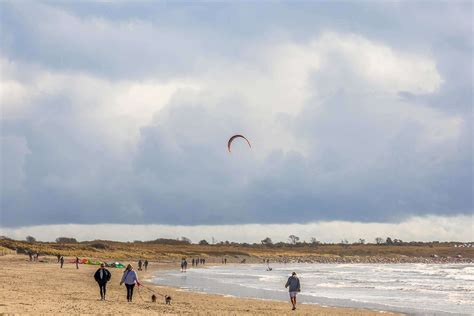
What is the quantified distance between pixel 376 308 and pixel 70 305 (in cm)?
1441

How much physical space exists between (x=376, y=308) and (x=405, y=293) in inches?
450

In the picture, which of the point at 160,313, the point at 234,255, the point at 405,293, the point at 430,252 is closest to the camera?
the point at 160,313

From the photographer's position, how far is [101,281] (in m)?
25.6

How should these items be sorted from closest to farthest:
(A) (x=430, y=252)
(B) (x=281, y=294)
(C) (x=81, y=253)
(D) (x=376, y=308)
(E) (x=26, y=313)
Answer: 1. (E) (x=26, y=313)
2. (D) (x=376, y=308)
3. (B) (x=281, y=294)
4. (C) (x=81, y=253)
5. (A) (x=430, y=252)

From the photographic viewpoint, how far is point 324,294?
3900 centimetres

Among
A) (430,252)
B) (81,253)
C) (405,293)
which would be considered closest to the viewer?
(405,293)

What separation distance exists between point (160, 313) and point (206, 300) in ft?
30.7

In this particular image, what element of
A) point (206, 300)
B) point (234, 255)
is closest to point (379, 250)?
point (234, 255)

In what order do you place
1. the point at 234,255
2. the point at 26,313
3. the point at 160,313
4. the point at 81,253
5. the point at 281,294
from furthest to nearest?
the point at 234,255
the point at 81,253
the point at 281,294
the point at 160,313
the point at 26,313

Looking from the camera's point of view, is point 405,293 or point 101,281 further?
point 405,293

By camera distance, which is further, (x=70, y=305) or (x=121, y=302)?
(x=121, y=302)

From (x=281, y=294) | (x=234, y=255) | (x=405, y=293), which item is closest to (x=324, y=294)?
(x=281, y=294)

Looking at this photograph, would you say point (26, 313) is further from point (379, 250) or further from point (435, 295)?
point (379, 250)

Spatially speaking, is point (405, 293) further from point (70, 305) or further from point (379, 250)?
Answer: point (379, 250)
